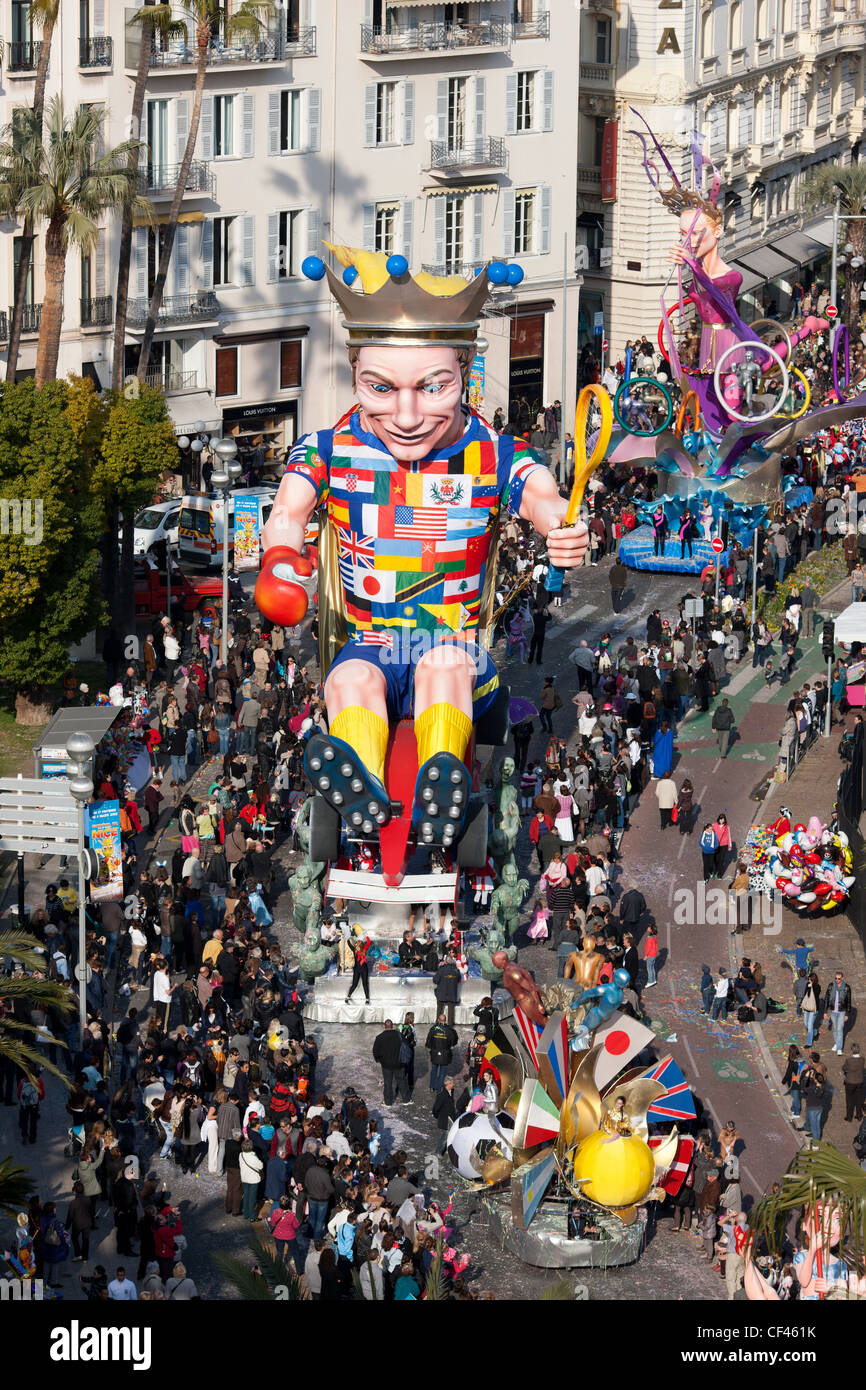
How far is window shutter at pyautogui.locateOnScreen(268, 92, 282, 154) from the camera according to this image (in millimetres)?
59562

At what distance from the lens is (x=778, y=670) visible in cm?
4803

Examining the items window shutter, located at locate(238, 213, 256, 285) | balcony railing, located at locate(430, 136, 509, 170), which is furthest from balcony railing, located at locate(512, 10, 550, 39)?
window shutter, located at locate(238, 213, 256, 285)

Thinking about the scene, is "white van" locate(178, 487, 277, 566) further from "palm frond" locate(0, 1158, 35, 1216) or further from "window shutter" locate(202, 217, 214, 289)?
"palm frond" locate(0, 1158, 35, 1216)

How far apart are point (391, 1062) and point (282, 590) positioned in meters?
5.51

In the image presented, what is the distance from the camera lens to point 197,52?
2240 inches

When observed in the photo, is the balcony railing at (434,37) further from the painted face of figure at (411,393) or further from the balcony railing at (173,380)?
the painted face of figure at (411,393)

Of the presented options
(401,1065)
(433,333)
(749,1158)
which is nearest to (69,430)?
(433,333)

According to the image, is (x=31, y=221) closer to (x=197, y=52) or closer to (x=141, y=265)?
(x=141, y=265)

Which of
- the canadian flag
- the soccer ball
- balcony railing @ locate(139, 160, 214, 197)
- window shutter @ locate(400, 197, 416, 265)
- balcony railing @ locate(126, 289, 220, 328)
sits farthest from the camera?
window shutter @ locate(400, 197, 416, 265)

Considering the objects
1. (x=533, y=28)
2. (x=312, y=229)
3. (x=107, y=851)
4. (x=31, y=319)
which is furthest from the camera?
(x=533, y=28)

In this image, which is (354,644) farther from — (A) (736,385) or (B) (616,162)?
(B) (616,162)

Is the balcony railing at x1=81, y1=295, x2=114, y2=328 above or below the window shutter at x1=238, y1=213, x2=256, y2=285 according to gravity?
below

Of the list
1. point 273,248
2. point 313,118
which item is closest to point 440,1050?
point 273,248

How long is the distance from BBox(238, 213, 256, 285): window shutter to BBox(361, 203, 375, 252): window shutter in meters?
2.87
